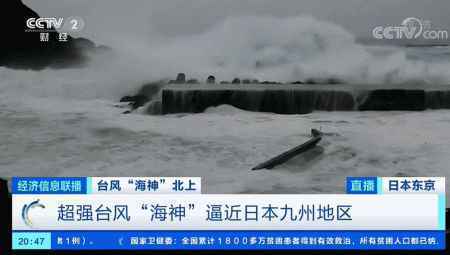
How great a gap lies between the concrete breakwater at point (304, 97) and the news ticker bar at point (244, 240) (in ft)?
2.67

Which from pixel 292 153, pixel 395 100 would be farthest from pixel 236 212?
pixel 395 100

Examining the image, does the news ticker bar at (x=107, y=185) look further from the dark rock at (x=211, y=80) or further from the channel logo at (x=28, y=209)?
the dark rock at (x=211, y=80)

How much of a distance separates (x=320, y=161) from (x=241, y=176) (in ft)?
1.43

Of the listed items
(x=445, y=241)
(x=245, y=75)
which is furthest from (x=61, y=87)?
(x=445, y=241)

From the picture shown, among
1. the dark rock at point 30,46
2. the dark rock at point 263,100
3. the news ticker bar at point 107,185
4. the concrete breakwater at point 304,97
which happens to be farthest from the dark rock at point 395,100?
the dark rock at point 30,46

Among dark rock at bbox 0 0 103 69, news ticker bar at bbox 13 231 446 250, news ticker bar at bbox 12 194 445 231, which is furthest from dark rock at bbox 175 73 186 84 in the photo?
news ticker bar at bbox 13 231 446 250

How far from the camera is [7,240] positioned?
224 centimetres

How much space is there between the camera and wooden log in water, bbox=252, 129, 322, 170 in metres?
2.46

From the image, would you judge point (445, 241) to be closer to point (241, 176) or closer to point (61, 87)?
point (241, 176)

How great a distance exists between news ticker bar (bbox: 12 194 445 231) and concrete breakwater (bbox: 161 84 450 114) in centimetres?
72

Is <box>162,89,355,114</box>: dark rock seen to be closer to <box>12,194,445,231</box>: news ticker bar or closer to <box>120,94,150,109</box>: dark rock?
<box>120,94,150,109</box>: dark rock

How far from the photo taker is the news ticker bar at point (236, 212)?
2.13 m

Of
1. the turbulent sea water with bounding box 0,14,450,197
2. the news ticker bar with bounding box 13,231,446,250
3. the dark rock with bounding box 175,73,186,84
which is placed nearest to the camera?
the news ticker bar with bounding box 13,231,446,250

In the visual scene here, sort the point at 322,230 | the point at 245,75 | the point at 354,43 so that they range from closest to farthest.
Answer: the point at 322,230
the point at 354,43
the point at 245,75
